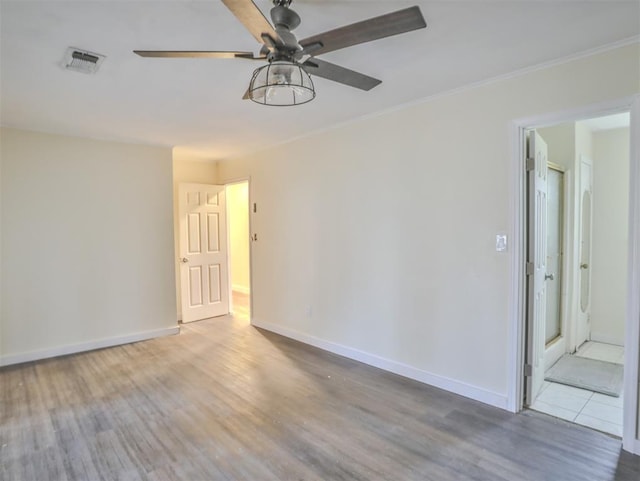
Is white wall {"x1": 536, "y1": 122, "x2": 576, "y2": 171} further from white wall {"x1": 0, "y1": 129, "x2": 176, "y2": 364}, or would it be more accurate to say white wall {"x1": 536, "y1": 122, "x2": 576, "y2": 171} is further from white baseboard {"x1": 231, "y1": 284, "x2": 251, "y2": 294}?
white baseboard {"x1": 231, "y1": 284, "x2": 251, "y2": 294}

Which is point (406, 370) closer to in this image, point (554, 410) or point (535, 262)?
point (554, 410)

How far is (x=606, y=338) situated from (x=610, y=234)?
124 centimetres

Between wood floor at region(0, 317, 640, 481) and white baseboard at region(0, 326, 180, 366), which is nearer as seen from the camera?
wood floor at region(0, 317, 640, 481)

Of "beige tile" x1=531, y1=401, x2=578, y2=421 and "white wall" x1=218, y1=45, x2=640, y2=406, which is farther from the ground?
"white wall" x1=218, y1=45, x2=640, y2=406

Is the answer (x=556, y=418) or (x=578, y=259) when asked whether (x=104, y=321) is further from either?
(x=578, y=259)

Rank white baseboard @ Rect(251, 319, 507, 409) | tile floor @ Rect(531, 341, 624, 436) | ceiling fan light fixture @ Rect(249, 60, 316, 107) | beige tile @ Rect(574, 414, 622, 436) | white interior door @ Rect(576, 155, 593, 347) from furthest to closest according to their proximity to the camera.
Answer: white interior door @ Rect(576, 155, 593, 347) < white baseboard @ Rect(251, 319, 507, 409) < tile floor @ Rect(531, 341, 624, 436) < beige tile @ Rect(574, 414, 622, 436) < ceiling fan light fixture @ Rect(249, 60, 316, 107)

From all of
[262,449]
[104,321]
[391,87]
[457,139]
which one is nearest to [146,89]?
[391,87]

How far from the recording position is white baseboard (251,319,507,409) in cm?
285

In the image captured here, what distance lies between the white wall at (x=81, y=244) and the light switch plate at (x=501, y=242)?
3948 mm

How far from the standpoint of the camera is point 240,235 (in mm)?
7867

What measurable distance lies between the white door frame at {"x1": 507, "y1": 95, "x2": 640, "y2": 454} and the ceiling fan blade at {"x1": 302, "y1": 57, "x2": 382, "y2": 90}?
124 cm

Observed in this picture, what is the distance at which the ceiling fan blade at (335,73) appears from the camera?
6.01ft

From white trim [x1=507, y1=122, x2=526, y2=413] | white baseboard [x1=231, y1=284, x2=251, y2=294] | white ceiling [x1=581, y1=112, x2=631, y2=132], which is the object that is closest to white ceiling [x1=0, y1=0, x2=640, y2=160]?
white trim [x1=507, y1=122, x2=526, y2=413]

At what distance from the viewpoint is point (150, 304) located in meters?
4.73
